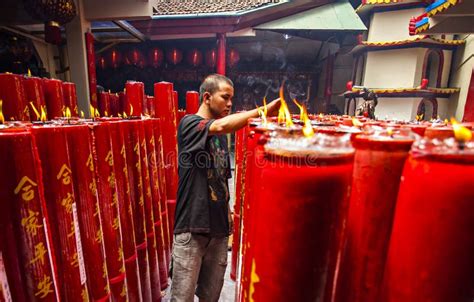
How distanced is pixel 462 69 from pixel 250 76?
24.5 feet

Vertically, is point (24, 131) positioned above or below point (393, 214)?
above

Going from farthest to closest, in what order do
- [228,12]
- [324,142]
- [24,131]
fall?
[228,12]
[24,131]
[324,142]

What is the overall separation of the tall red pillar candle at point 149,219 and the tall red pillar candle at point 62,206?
1.04 m

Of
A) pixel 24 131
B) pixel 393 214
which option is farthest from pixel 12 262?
pixel 393 214

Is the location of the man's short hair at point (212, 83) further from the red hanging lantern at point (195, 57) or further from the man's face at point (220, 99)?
the red hanging lantern at point (195, 57)

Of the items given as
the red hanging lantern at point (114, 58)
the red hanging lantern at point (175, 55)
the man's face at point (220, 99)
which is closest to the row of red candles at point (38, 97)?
the man's face at point (220, 99)

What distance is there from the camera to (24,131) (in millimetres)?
872

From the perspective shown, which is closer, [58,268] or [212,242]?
[58,268]

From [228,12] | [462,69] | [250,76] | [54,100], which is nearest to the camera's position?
[54,100]

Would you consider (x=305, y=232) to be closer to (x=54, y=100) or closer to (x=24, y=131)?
(x=24, y=131)

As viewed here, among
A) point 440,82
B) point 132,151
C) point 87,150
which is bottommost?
point 132,151

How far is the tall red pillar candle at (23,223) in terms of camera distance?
33.2 inches

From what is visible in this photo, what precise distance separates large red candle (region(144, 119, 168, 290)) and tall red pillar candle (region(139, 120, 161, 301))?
0.07m

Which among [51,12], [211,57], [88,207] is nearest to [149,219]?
[88,207]
